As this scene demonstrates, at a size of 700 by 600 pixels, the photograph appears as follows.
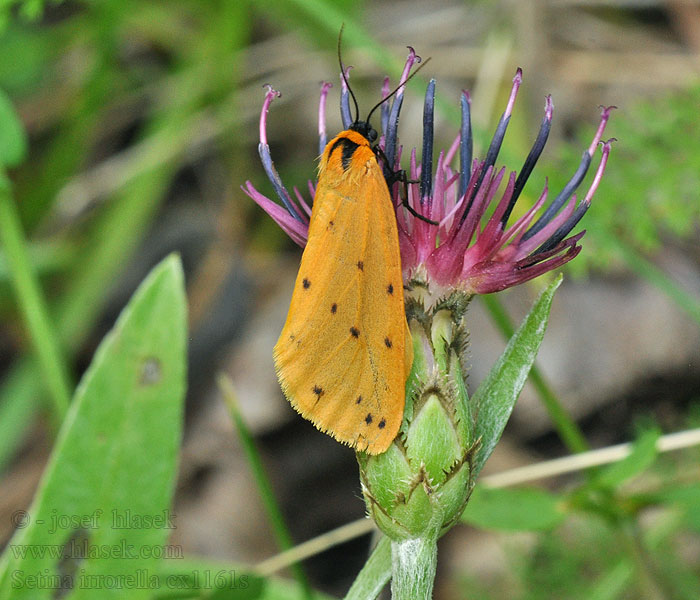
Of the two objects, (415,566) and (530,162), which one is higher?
(530,162)

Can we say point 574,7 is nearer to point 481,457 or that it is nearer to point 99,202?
point 99,202

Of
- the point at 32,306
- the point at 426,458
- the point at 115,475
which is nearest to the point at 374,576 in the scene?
the point at 426,458

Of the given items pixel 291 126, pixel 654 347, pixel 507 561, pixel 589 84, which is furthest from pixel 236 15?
pixel 507 561

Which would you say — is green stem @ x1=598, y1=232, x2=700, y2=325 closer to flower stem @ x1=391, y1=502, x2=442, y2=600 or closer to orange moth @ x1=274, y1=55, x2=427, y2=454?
orange moth @ x1=274, y1=55, x2=427, y2=454

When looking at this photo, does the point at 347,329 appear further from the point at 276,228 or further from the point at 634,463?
the point at 276,228

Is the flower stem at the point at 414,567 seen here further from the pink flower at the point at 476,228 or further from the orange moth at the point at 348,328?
the pink flower at the point at 476,228

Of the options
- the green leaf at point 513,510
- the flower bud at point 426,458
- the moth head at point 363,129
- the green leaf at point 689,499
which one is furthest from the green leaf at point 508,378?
the green leaf at point 689,499
